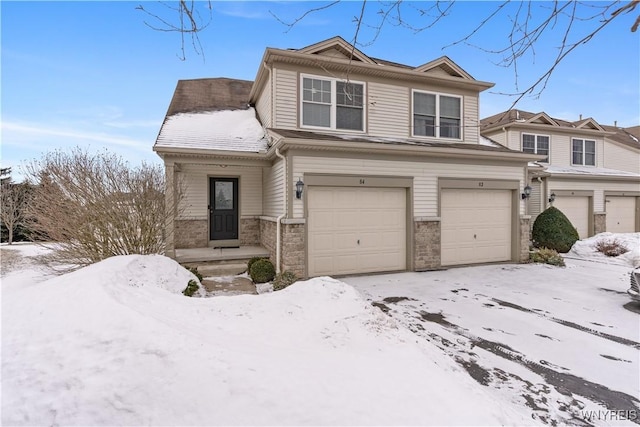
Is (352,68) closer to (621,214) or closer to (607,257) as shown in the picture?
(607,257)

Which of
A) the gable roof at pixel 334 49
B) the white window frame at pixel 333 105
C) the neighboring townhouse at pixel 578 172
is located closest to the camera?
the white window frame at pixel 333 105

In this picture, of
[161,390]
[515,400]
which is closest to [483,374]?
Answer: [515,400]

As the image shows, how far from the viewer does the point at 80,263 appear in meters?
6.77

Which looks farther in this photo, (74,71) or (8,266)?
(8,266)

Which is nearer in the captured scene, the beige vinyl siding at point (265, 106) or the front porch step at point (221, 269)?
the front porch step at point (221, 269)

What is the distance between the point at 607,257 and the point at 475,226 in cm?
521

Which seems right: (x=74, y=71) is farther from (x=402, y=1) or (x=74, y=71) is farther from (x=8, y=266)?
(x=402, y=1)

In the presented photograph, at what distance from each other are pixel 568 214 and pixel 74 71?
18771 mm

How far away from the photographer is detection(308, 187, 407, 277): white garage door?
7773 mm

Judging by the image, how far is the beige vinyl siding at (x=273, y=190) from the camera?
25.9ft

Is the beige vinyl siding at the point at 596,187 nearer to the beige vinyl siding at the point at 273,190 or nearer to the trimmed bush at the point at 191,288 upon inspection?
the beige vinyl siding at the point at 273,190

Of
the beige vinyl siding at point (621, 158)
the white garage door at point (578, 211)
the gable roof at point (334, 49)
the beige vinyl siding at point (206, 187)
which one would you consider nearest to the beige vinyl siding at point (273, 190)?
the beige vinyl siding at point (206, 187)

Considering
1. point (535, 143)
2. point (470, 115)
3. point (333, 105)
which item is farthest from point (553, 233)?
point (333, 105)

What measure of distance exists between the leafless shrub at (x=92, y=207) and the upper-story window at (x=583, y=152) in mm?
18882
